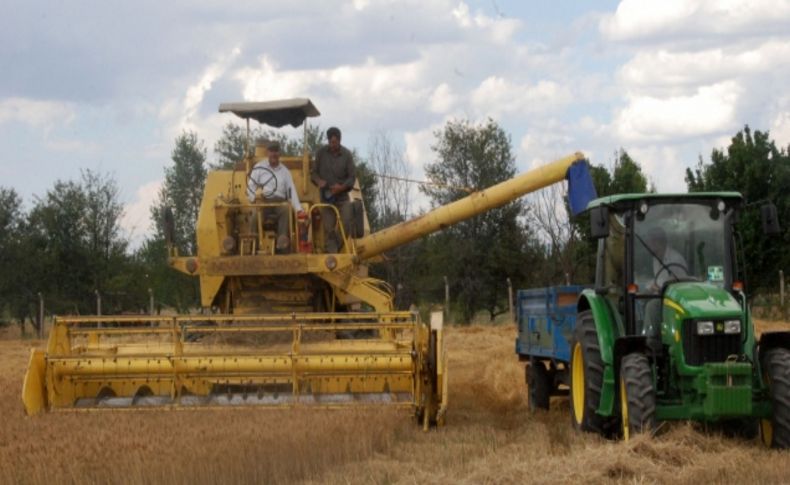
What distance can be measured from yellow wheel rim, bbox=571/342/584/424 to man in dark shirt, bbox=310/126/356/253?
11.4ft

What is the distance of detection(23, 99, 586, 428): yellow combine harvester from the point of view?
10953mm

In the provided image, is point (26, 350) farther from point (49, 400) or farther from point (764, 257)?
point (764, 257)

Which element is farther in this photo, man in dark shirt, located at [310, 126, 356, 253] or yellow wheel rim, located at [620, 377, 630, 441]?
man in dark shirt, located at [310, 126, 356, 253]

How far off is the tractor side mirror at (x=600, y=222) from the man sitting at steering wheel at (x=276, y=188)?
13.6 ft

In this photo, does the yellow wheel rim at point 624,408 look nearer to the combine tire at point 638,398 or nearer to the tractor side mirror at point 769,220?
the combine tire at point 638,398

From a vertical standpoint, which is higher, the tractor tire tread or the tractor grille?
the tractor grille

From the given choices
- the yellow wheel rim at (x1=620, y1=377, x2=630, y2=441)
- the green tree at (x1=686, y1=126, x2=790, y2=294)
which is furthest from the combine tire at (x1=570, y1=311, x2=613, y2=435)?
the green tree at (x1=686, y1=126, x2=790, y2=294)

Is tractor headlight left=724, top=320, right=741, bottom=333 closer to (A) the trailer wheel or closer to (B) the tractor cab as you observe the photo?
(B) the tractor cab

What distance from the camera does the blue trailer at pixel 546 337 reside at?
11914 millimetres

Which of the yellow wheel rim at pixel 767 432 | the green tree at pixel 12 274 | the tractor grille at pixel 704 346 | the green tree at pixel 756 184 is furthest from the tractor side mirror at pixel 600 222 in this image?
the green tree at pixel 12 274

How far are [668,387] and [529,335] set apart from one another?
4482 mm

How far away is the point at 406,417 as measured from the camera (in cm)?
1061

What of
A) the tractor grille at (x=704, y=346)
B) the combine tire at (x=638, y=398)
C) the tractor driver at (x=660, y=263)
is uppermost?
the tractor driver at (x=660, y=263)

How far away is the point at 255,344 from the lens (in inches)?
450
